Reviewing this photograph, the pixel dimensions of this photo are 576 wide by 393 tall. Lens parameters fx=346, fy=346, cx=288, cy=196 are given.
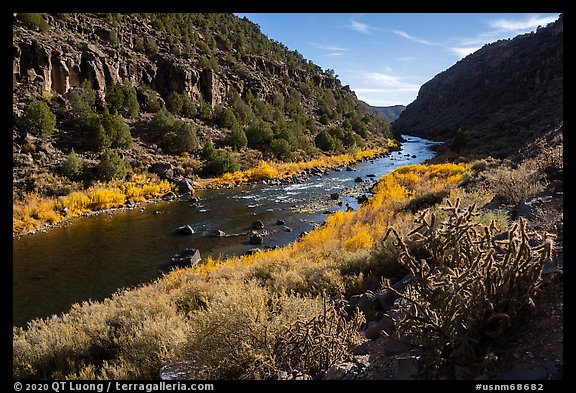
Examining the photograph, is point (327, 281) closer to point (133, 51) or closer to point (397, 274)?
point (397, 274)

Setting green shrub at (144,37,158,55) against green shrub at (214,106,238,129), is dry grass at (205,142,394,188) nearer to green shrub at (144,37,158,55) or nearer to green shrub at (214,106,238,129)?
green shrub at (214,106,238,129)

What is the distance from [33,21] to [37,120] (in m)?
15.7

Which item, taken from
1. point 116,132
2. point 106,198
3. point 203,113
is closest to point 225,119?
point 203,113

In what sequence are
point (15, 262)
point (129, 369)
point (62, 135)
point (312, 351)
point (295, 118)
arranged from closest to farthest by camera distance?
point (312, 351) → point (129, 369) → point (15, 262) → point (62, 135) → point (295, 118)

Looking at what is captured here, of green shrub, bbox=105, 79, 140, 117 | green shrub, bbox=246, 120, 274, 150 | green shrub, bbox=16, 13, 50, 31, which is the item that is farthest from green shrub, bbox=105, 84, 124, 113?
green shrub, bbox=246, 120, 274, 150

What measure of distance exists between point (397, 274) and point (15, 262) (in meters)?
12.9

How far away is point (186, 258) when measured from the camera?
39.2 feet

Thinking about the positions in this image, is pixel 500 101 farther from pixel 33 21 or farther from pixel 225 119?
pixel 33 21

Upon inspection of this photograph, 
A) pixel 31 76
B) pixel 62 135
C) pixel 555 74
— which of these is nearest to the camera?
pixel 62 135

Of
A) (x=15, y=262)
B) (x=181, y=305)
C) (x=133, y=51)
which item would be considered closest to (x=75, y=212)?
(x=15, y=262)

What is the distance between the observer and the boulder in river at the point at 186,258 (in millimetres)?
11773

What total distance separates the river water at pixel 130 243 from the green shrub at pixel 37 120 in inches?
411

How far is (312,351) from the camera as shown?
3322 mm

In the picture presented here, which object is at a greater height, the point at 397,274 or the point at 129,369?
the point at 397,274
